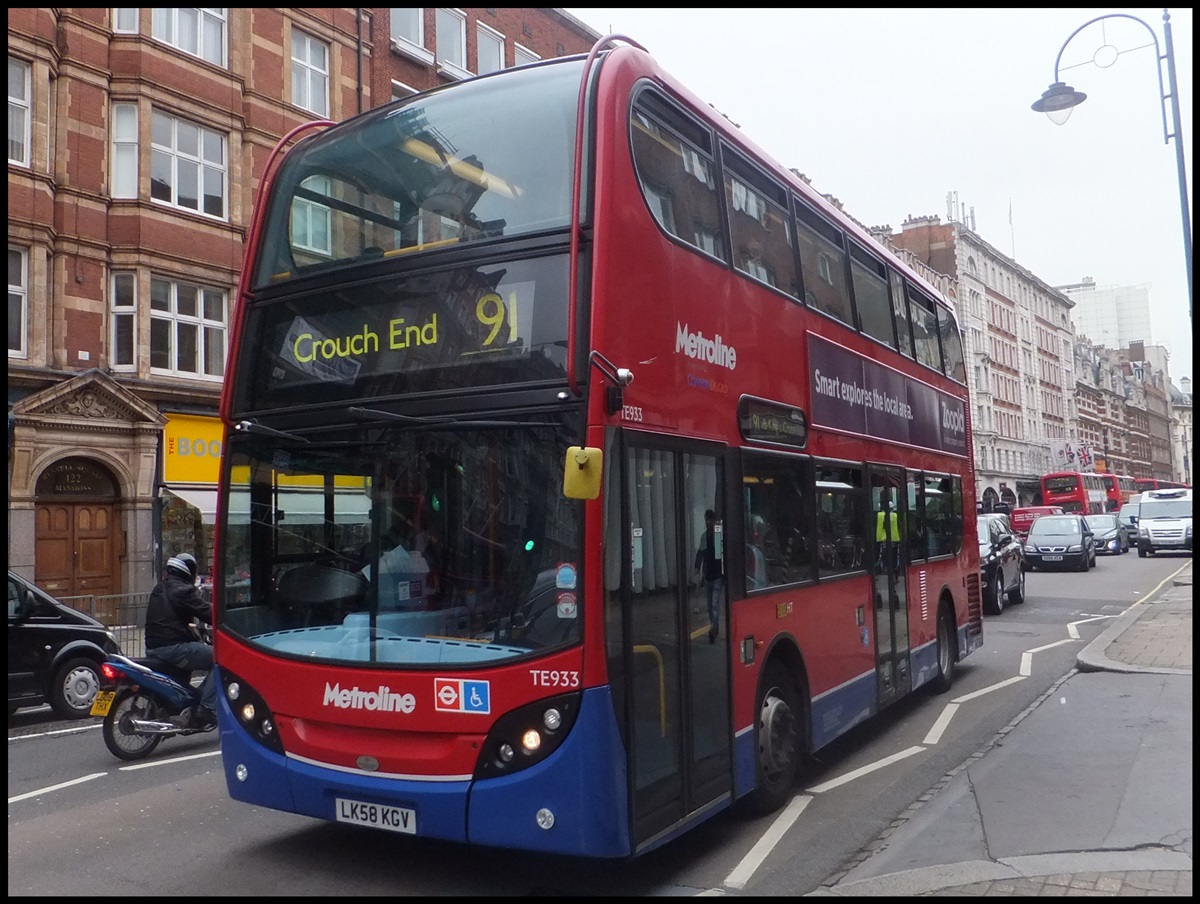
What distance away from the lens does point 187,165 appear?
22.2 m

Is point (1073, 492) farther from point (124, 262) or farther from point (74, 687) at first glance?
point (74, 687)

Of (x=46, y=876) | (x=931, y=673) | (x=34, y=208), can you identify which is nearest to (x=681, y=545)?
(x=46, y=876)

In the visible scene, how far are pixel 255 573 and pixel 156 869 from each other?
5.52 ft

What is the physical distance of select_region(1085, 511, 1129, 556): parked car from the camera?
138 ft

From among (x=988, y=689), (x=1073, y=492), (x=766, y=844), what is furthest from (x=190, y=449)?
(x=1073, y=492)

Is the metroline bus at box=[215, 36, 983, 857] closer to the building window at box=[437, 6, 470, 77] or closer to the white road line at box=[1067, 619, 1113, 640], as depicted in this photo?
the white road line at box=[1067, 619, 1113, 640]

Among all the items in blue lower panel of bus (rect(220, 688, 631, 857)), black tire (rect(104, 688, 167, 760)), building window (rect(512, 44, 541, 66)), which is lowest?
black tire (rect(104, 688, 167, 760))

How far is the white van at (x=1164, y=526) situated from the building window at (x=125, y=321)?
110ft

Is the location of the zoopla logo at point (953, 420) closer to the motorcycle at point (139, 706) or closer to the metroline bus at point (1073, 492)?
the motorcycle at point (139, 706)

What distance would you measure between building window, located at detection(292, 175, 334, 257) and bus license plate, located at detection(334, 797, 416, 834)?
2.98 m

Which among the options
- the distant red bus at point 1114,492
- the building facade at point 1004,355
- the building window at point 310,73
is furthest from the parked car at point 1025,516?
the building window at point 310,73

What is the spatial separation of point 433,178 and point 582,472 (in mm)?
2082

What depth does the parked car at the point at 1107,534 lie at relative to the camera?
42006mm

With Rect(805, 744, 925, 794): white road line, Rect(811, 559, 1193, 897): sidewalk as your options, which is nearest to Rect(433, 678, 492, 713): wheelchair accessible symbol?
Rect(811, 559, 1193, 897): sidewalk
